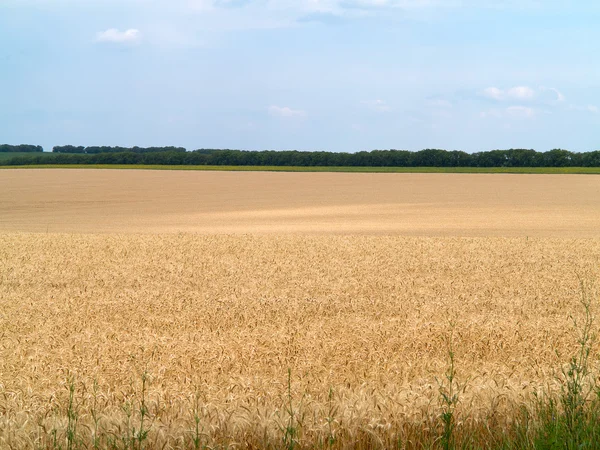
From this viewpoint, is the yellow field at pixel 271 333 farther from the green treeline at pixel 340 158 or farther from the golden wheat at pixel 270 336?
the green treeline at pixel 340 158

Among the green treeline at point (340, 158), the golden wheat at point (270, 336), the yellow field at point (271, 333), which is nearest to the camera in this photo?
the yellow field at point (271, 333)

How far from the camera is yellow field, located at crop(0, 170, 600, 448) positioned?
13.9ft

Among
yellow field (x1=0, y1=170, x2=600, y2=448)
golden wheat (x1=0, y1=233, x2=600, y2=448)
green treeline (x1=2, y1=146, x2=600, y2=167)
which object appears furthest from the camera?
green treeline (x1=2, y1=146, x2=600, y2=167)

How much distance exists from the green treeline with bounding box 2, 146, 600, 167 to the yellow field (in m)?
60.4

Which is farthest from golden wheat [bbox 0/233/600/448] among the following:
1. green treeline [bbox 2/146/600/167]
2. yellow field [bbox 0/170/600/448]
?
green treeline [bbox 2/146/600/167]

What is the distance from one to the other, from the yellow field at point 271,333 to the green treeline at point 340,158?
198 ft

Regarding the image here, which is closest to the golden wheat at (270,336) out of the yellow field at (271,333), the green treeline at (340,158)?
the yellow field at (271,333)

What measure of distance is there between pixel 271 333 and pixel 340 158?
7344cm

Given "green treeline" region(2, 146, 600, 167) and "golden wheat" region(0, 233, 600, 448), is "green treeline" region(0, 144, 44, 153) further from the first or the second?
"golden wheat" region(0, 233, 600, 448)

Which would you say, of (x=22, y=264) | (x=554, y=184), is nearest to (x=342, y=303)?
(x=22, y=264)

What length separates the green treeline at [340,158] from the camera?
73562 mm

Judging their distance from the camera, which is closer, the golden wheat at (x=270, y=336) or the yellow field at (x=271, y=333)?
the yellow field at (x=271, y=333)

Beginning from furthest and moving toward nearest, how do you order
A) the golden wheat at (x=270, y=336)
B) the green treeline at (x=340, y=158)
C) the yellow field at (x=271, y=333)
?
the green treeline at (x=340, y=158) → the golden wheat at (x=270, y=336) → the yellow field at (x=271, y=333)

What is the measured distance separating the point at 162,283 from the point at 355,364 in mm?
5317
